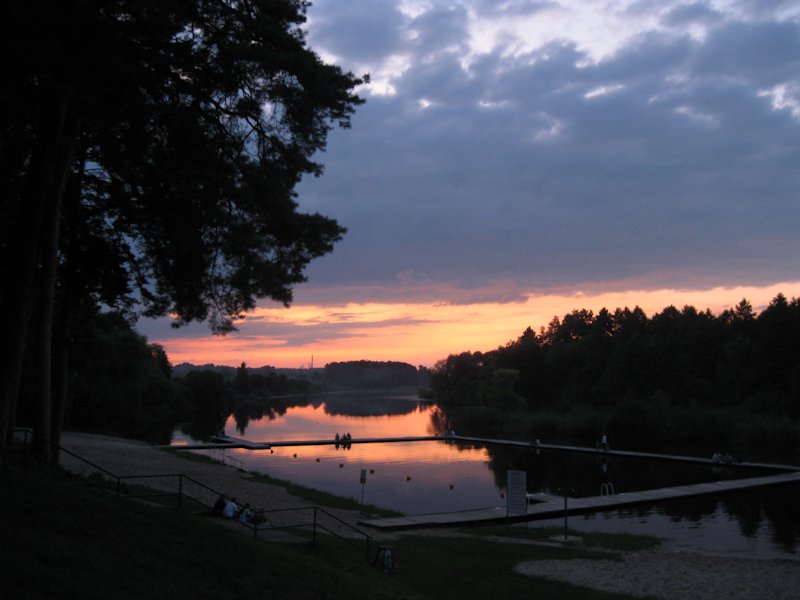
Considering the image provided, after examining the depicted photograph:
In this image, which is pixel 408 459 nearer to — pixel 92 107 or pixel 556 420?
pixel 556 420

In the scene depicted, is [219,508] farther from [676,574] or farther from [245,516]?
[676,574]

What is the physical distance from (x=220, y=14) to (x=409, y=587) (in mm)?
10856

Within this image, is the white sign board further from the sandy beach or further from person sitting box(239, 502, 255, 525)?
person sitting box(239, 502, 255, 525)

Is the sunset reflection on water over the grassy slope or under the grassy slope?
under

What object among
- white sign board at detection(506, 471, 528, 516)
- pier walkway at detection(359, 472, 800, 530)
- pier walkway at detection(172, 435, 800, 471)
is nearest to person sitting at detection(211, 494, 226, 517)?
pier walkway at detection(359, 472, 800, 530)

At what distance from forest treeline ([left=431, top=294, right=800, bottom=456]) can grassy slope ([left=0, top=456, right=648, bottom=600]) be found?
36831 millimetres

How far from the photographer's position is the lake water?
21.9 metres

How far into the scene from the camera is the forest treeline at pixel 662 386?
5075 cm

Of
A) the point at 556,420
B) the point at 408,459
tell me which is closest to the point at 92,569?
the point at 408,459

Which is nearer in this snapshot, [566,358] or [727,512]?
[727,512]

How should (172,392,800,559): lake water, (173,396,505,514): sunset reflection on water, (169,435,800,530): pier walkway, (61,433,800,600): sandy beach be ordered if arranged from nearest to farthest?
1. (61,433,800,600): sandy beach
2. (169,435,800,530): pier walkway
3. (172,392,800,559): lake water
4. (173,396,505,514): sunset reflection on water

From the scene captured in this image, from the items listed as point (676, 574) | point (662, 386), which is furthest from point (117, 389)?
point (662, 386)

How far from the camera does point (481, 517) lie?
72.3 ft

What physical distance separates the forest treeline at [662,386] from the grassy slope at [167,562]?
36831 millimetres
